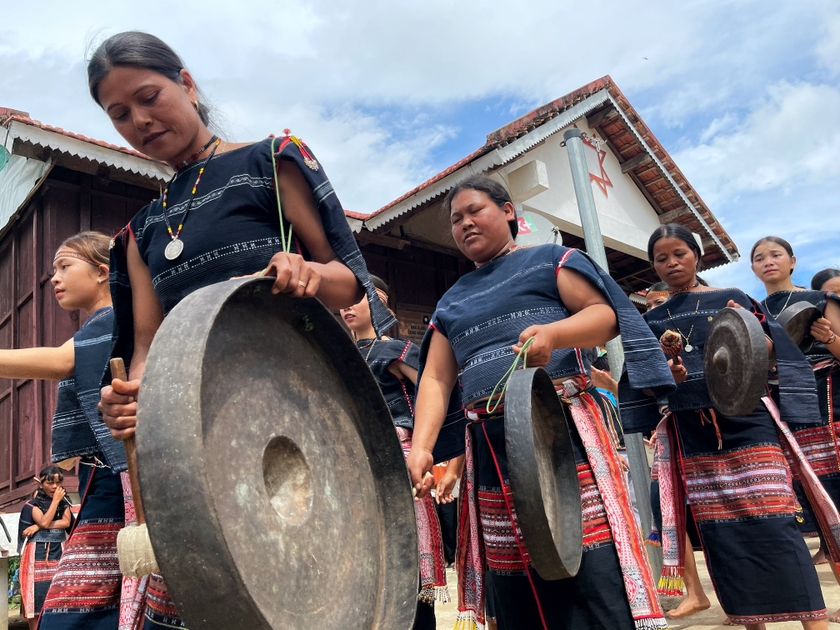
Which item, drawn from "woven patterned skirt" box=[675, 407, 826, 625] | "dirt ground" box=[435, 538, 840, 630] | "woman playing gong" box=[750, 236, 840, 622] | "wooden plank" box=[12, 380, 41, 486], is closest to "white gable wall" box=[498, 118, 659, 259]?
"woman playing gong" box=[750, 236, 840, 622]

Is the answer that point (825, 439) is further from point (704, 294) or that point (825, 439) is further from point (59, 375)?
point (59, 375)

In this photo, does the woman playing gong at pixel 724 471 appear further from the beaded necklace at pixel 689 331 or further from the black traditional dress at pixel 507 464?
the black traditional dress at pixel 507 464

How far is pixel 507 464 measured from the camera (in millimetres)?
2168

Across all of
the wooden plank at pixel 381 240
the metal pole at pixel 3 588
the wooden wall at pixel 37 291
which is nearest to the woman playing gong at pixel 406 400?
the metal pole at pixel 3 588

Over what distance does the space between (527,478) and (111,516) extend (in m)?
1.49

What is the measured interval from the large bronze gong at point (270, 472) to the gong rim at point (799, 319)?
3031 mm

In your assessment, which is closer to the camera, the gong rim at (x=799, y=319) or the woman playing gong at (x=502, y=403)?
the woman playing gong at (x=502, y=403)

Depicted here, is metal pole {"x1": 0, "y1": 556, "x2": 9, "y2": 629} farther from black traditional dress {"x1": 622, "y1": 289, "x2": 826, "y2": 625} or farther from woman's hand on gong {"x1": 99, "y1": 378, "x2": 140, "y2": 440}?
woman's hand on gong {"x1": 99, "y1": 378, "x2": 140, "y2": 440}

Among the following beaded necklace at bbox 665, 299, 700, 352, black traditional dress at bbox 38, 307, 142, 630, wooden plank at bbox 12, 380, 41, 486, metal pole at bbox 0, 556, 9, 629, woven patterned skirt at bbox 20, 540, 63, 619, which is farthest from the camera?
wooden plank at bbox 12, 380, 41, 486

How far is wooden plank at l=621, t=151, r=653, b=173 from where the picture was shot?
38.7 feet

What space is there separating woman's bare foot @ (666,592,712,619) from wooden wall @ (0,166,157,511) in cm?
631

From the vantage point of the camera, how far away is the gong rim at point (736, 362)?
3.14 metres

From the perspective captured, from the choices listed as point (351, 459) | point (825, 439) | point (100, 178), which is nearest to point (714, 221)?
point (825, 439)

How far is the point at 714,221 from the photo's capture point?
12.5 meters
